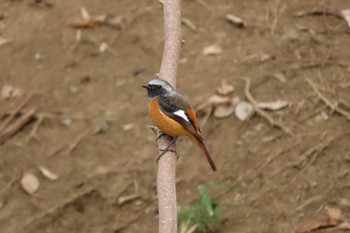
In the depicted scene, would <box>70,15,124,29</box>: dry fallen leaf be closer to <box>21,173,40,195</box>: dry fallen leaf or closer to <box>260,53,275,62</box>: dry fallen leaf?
<box>260,53,275,62</box>: dry fallen leaf

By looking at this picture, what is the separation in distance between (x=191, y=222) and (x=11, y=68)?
9.73 ft

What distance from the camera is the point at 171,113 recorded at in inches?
157

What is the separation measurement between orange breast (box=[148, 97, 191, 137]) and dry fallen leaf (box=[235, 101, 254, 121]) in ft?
7.23

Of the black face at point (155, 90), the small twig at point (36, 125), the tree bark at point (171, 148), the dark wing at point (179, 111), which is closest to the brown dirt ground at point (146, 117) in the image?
the small twig at point (36, 125)

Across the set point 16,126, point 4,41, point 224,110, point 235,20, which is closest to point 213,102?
point 224,110

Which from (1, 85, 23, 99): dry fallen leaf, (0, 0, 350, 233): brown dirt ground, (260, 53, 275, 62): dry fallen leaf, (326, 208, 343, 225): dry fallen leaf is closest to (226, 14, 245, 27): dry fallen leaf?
(0, 0, 350, 233): brown dirt ground

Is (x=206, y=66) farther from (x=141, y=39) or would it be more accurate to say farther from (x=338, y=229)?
(x=338, y=229)

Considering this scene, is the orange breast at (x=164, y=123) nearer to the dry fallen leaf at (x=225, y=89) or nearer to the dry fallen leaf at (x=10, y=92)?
the dry fallen leaf at (x=225, y=89)

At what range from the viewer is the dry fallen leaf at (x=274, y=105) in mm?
6164

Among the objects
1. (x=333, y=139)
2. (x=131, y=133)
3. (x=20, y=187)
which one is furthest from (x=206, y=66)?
(x=20, y=187)

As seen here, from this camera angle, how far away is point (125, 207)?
19.5ft

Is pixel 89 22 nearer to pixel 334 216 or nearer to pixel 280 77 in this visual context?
pixel 280 77

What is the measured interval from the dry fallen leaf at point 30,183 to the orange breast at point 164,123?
2546mm

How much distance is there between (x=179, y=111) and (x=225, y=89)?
2460mm
